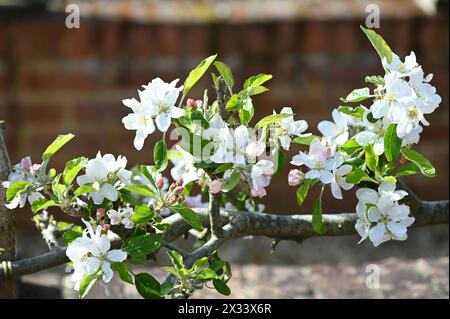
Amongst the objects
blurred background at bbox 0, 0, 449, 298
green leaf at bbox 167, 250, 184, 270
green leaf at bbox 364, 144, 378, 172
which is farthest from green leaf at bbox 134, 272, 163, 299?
blurred background at bbox 0, 0, 449, 298

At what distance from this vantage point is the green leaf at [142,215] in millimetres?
1336

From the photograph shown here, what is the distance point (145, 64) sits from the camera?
2730 millimetres

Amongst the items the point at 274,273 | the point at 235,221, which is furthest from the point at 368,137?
the point at 274,273

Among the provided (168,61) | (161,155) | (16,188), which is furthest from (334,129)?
(168,61)

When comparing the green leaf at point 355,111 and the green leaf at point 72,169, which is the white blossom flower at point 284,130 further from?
the green leaf at point 72,169

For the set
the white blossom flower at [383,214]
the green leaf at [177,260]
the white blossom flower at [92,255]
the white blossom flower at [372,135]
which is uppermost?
the white blossom flower at [372,135]

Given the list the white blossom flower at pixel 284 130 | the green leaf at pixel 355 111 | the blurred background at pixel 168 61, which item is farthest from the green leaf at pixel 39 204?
the blurred background at pixel 168 61

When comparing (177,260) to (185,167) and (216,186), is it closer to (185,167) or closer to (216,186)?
(216,186)

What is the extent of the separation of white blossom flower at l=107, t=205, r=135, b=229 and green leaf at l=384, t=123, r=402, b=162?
1.26 ft

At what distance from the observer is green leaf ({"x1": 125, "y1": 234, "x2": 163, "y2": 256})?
1.33m

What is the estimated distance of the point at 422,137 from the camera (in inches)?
111

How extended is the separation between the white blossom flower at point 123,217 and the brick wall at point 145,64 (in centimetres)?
138

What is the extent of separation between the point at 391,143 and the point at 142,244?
0.39 m
